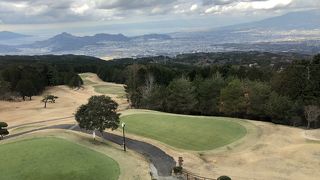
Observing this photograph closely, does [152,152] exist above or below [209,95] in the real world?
below

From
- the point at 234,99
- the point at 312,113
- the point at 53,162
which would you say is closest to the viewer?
the point at 53,162

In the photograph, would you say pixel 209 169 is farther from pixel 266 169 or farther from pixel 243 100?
pixel 243 100

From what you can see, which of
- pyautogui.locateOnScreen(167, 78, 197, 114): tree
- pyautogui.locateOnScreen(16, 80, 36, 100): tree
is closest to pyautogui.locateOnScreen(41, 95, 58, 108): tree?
pyautogui.locateOnScreen(16, 80, 36, 100): tree

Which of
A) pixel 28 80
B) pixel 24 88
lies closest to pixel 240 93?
pixel 24 88

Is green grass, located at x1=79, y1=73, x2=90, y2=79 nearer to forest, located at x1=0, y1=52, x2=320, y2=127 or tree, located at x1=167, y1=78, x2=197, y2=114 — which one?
forest, located at x1=0, y1=52, x2=320, y2=127

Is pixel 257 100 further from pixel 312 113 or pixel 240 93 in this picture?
pixel 312 113

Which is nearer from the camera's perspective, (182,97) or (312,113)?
(312,113)

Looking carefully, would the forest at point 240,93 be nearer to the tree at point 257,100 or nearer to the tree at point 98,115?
the tree at point 257,100

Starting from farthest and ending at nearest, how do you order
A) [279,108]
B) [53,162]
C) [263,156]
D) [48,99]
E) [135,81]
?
[135,81]
[48,99]
[279,108]
[263,156]
[53,162]
